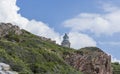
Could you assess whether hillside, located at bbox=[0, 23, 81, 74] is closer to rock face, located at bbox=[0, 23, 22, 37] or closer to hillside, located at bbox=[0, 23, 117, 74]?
hillside, located at bbox=[0, 23, 117, 74]

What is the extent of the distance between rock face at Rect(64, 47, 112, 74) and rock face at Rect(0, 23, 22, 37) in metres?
16.3

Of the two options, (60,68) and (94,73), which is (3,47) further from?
(94,73)

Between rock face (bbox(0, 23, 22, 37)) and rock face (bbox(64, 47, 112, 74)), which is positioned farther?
rock face (bbox(0, 23, 22, 37))

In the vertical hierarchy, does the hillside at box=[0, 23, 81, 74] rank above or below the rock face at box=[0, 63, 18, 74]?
above

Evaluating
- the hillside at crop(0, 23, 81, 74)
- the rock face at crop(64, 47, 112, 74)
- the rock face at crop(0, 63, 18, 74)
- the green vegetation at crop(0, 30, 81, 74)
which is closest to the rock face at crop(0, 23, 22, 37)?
the hillside at crop(0, 23, 81, 74)

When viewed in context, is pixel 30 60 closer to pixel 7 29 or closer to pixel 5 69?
pixel 5 69

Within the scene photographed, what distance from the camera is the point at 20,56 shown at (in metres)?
83.4

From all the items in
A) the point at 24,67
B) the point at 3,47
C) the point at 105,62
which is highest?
the point at 105,62

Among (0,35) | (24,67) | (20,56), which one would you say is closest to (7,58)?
(24,67)

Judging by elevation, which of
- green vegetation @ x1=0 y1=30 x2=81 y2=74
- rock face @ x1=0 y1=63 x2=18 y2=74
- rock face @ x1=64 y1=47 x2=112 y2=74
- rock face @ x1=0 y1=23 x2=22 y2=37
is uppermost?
rock face @ x1=0 y1=23 x2=22 y2=37

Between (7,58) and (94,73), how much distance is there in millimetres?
43758

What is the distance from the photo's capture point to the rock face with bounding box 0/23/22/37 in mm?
112762

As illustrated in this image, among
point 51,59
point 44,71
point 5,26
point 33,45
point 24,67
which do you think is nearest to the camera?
point 24,67

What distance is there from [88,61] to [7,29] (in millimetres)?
21866
